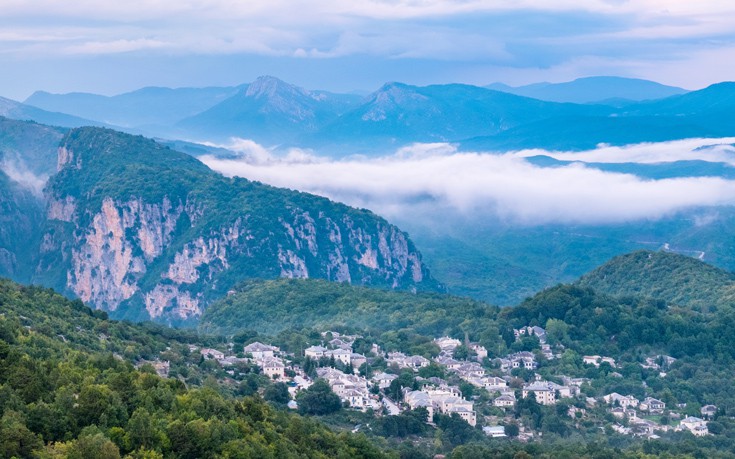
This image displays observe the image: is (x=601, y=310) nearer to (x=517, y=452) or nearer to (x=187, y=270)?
(x=517, y=452)

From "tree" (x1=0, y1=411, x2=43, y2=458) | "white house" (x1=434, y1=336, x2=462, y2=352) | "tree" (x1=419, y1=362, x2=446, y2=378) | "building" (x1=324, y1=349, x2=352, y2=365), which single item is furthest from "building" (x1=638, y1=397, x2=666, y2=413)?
"tree" (x1=0, y1=411, x2=43, y2=458)

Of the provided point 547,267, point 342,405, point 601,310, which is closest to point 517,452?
point 342,405

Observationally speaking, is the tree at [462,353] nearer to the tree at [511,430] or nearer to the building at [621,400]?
the building at [621,400]

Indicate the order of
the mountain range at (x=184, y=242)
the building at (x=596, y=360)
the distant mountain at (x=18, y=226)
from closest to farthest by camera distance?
the building at (x=596, y=360) → the mountain range at (x=184, y=242) → the distant mountain at (x=18, y=226)

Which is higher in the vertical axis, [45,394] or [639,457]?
[45,394]

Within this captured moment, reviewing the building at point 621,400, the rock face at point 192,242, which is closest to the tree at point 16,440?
the building at point 621,400

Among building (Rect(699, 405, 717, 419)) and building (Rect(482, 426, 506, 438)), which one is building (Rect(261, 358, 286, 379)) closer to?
building (Rect(482, 426, 506, 438))
